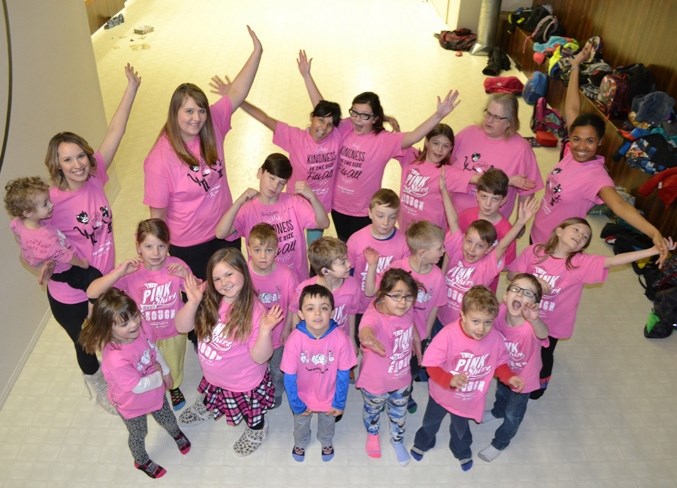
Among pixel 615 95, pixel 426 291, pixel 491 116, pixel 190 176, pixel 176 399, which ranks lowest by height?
pixel 176 399

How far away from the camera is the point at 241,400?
2.91 meters

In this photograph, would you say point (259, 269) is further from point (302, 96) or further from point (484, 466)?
point (302, 96)

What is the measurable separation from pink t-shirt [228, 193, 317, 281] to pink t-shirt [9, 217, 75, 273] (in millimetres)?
873

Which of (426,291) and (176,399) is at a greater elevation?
(426,291)

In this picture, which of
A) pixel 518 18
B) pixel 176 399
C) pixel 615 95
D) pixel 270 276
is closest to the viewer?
pixel 270 276

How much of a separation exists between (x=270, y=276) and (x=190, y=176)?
70 centimetres

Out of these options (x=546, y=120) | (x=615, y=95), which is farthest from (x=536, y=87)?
(x=615, y=95)

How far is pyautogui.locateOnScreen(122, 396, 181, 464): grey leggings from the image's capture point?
2805 mm

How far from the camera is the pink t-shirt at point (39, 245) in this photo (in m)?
2.72

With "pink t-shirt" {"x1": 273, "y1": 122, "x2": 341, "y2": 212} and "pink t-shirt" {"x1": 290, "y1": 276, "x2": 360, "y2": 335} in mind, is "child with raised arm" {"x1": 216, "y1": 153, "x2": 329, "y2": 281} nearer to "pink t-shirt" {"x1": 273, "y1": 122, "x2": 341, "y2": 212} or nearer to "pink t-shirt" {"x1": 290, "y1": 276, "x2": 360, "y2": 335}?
"pink t-shirt" {"x1": 290, "y1": 276, "x2": 360, "y2": 335}

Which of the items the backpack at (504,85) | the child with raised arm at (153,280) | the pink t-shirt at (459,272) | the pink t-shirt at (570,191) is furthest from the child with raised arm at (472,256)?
the backpack at (504,85)

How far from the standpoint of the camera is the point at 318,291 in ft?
8.62

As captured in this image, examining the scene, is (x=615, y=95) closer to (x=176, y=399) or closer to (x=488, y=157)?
(x=488, y=157)

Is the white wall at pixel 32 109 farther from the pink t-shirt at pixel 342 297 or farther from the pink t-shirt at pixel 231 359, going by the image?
the pink t-shirt at pixel 342 297
